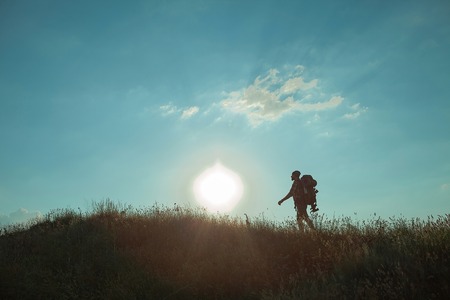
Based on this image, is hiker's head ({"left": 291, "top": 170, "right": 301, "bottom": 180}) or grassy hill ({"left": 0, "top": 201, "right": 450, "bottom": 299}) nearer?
grassy hill ({"left": 0, "top": 201, "right": 450, "bottom": 299})

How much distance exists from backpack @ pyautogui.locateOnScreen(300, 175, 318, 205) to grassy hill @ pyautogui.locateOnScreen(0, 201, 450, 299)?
240 centimetres

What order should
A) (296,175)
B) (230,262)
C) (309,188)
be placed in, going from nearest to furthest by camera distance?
(230,262) < (309,188) < (296,175)

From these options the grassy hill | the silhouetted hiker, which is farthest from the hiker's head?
the grassy hill

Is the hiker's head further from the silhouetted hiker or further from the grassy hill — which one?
the grassy hill

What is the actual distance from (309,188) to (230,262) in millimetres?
5293

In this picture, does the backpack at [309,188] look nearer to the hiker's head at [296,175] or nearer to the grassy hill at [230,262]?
the hiker's head at [296,175]

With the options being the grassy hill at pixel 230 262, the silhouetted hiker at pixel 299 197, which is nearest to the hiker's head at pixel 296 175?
the silhouetted hiker at pixel 299 197

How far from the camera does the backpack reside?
1196 centimetres

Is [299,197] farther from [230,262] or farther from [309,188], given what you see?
[230,262]

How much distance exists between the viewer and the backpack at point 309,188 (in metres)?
12.0

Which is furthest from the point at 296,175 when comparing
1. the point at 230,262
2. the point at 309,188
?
the point at 230,262

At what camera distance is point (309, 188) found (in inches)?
473

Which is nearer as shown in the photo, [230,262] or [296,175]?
[230,262]

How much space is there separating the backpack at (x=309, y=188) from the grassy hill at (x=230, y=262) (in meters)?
2.40
